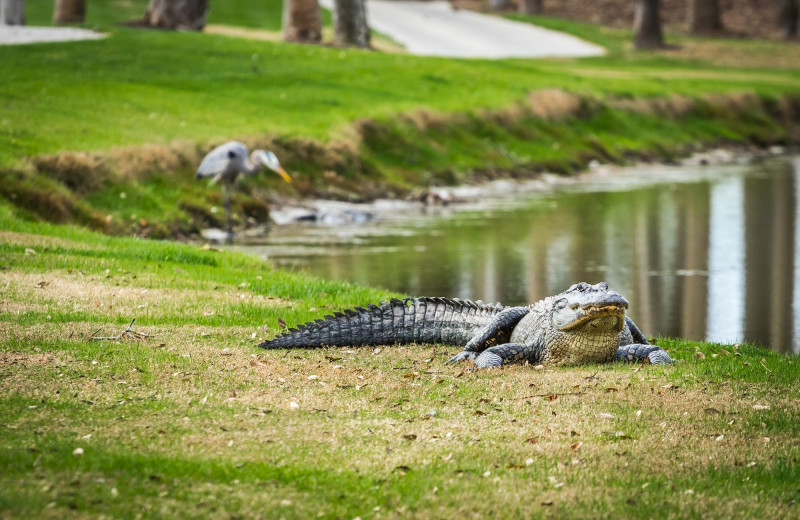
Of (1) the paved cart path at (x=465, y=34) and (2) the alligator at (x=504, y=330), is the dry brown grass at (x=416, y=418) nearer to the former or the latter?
(2) the alligator at (x=504, y=330)

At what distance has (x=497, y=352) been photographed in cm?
1030

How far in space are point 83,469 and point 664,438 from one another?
3.86m

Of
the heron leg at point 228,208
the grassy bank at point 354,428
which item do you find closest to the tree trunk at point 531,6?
the heron leg at point 228,208

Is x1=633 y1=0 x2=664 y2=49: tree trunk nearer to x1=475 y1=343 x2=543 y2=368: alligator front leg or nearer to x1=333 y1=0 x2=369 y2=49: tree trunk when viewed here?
x1=333 y1=0 x2=369 y2=49: tree trunk

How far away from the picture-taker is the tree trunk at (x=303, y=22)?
39625 millimetres

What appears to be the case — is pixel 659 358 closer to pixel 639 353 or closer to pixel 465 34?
pixel 639 353

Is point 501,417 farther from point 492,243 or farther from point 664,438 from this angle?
point 492,243

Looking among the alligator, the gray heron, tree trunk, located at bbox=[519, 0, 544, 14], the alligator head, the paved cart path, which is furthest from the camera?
tree trunk, located at bbox=[519, 0, 544, 14]

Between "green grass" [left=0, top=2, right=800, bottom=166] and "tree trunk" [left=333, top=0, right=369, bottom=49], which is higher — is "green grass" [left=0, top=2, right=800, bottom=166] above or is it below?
below

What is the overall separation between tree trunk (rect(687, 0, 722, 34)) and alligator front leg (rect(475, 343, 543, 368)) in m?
52.9

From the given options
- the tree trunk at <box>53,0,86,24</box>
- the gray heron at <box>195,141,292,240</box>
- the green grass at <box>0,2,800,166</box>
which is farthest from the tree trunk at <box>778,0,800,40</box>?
the gray heron at <box>195,141,292,240</box>

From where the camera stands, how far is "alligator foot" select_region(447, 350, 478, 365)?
33.9 ft

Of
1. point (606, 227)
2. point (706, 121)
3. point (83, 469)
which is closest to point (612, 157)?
point (706, 121)

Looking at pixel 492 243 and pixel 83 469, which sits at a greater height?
pixel 83 469
